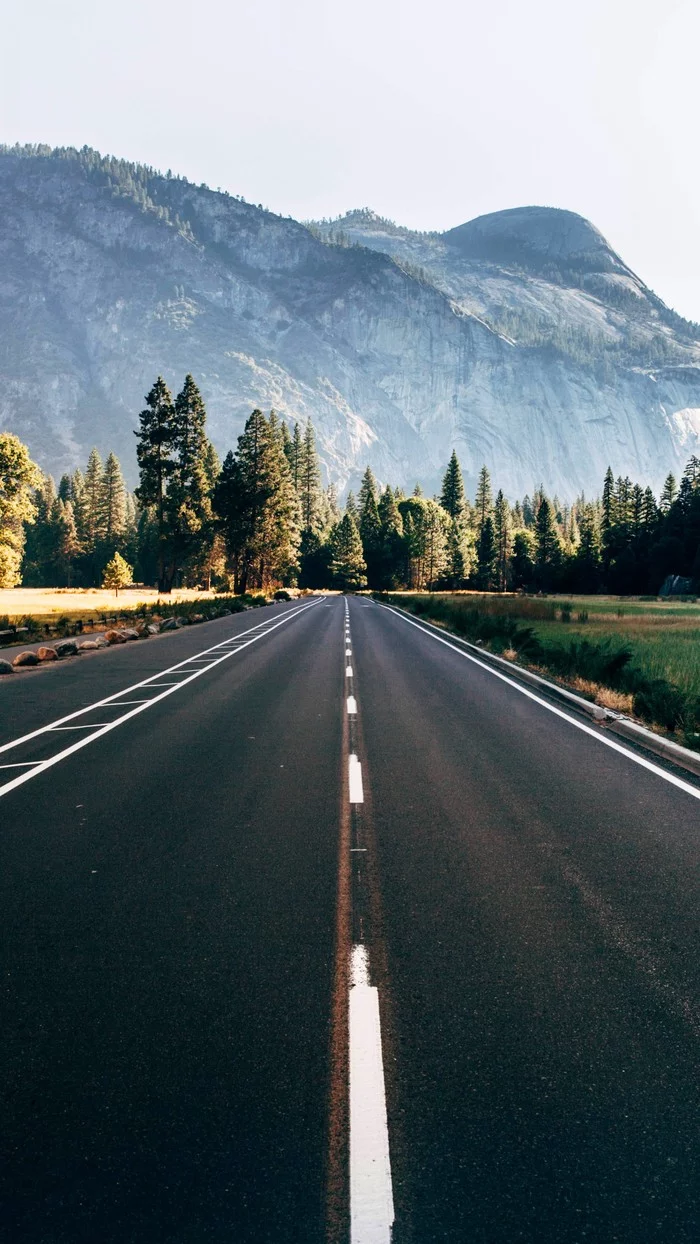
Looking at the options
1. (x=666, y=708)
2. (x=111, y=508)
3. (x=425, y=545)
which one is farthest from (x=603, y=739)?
(x=111, y=508)

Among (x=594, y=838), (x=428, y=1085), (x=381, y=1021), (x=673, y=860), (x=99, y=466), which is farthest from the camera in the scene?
(x=99, y=466)

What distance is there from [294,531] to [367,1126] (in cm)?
9660

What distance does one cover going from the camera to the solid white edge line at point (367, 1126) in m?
2.43

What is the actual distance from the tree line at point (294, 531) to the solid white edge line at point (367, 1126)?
218 feet

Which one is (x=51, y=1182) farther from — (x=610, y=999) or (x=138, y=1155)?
(x=610, y=999)

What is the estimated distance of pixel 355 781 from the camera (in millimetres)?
8133

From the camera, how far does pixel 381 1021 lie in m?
3.58

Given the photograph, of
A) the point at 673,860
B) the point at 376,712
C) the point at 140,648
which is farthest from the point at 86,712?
the point at 140,648

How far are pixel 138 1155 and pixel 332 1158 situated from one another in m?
0.69

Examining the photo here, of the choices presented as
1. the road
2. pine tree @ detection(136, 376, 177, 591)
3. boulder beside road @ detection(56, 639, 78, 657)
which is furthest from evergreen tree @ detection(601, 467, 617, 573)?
the road

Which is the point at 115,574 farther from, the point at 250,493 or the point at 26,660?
the point at 26,660

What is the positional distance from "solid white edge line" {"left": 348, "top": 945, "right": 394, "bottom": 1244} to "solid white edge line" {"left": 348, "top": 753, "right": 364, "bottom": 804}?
350cm

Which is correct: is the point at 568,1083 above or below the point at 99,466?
below

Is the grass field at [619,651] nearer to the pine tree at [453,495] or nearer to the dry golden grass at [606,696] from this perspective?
the dry golden grass at [606,696]
